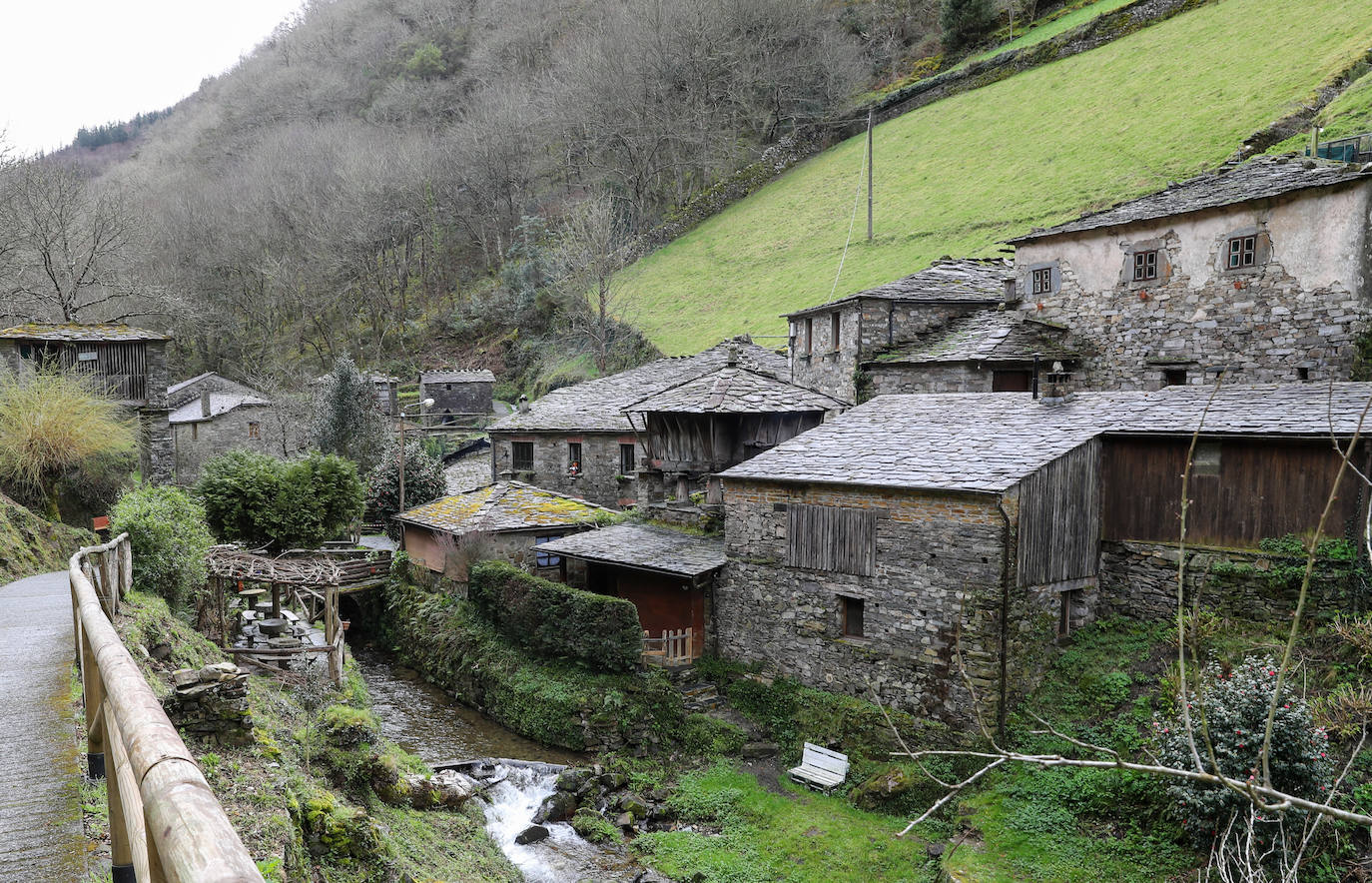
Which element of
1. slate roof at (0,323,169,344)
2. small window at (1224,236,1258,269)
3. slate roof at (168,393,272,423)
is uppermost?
small window at (1224,236,1258,269)

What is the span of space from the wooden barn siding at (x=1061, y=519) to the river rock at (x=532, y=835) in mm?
9386

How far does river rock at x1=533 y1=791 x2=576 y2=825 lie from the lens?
14.2 m

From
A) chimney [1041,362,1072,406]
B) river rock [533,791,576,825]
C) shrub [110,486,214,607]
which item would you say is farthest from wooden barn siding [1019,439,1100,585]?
shrub [110,486,214,607]

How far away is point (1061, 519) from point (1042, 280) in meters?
9.85

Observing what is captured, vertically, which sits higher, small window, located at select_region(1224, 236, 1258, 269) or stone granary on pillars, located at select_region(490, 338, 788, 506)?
small window, located at select_region(1224, 236, 1258, 269)

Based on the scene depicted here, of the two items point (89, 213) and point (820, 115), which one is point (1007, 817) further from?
point (820, 115)

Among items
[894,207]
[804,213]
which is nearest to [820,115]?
[804,213]

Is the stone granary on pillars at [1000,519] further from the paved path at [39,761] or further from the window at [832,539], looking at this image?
the paved path at [39,761]

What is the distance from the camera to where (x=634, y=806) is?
14.2 m

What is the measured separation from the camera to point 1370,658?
11.0 meters

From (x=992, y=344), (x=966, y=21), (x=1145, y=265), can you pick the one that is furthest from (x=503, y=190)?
(x=1145, y=265)

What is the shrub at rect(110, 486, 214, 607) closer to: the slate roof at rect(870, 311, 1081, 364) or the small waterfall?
the small waterfall

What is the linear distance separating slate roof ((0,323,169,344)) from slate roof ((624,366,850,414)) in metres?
17.2

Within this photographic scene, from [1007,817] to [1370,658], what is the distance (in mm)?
5514
